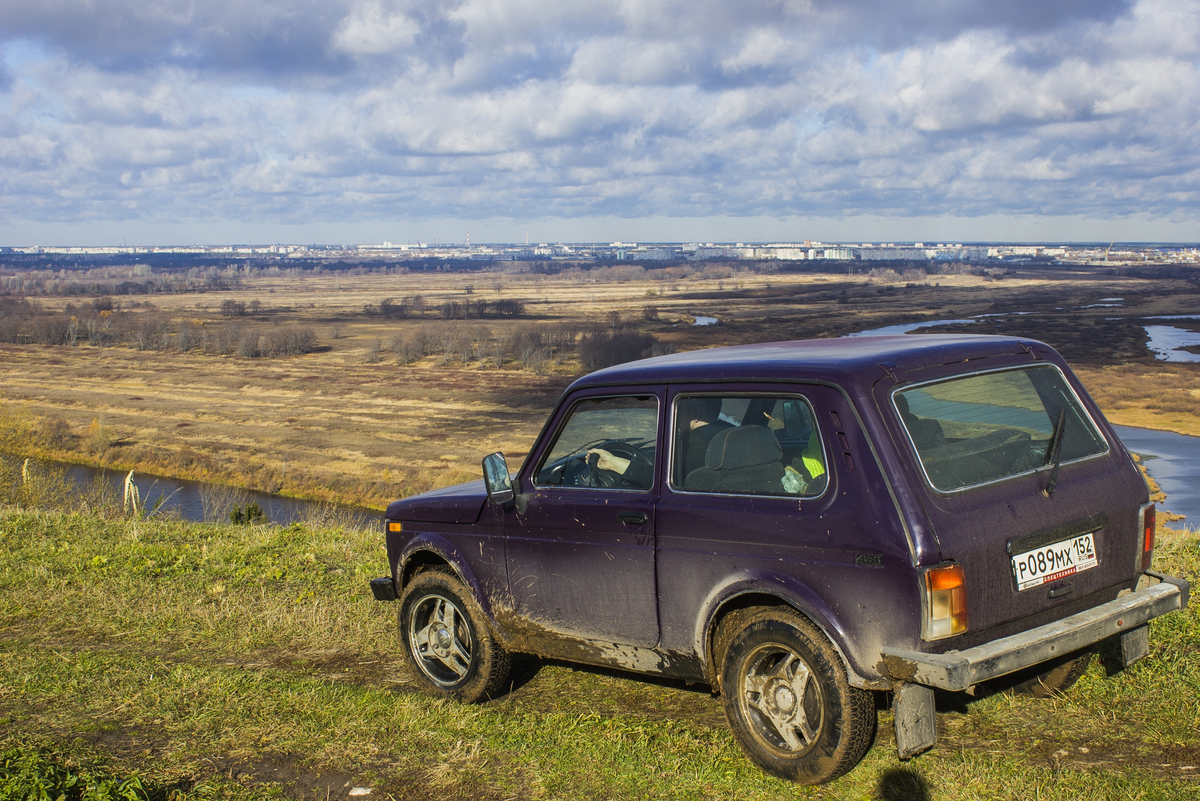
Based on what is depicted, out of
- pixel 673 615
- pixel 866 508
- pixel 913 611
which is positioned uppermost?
pixel 866 508

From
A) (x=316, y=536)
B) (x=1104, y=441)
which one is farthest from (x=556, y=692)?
(x=316, y=536)

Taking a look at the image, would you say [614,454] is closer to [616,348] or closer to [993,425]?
[993,425]

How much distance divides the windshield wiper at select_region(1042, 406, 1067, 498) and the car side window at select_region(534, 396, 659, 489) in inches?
63.9

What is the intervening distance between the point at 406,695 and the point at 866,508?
2.74 meters

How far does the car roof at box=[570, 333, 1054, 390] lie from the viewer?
3.71 m

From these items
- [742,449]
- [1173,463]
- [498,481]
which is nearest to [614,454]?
[498,481]

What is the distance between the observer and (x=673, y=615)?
4.08m

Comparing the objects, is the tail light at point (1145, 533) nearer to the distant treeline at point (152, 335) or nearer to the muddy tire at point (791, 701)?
the muddy tire at point (791, 701)

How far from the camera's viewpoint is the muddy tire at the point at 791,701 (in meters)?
3.53

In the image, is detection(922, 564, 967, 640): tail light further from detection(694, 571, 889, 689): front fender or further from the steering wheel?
the steering wheel

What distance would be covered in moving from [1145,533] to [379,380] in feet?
229

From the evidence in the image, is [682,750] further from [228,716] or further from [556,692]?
[228,716]

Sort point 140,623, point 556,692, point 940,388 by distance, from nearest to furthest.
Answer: point 940,388 < point 556,692 < point 140,623

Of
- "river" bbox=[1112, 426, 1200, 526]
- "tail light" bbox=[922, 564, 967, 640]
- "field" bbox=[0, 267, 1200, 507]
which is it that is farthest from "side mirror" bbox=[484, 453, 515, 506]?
"field" bbox=[0, 267, 1200, 507]
